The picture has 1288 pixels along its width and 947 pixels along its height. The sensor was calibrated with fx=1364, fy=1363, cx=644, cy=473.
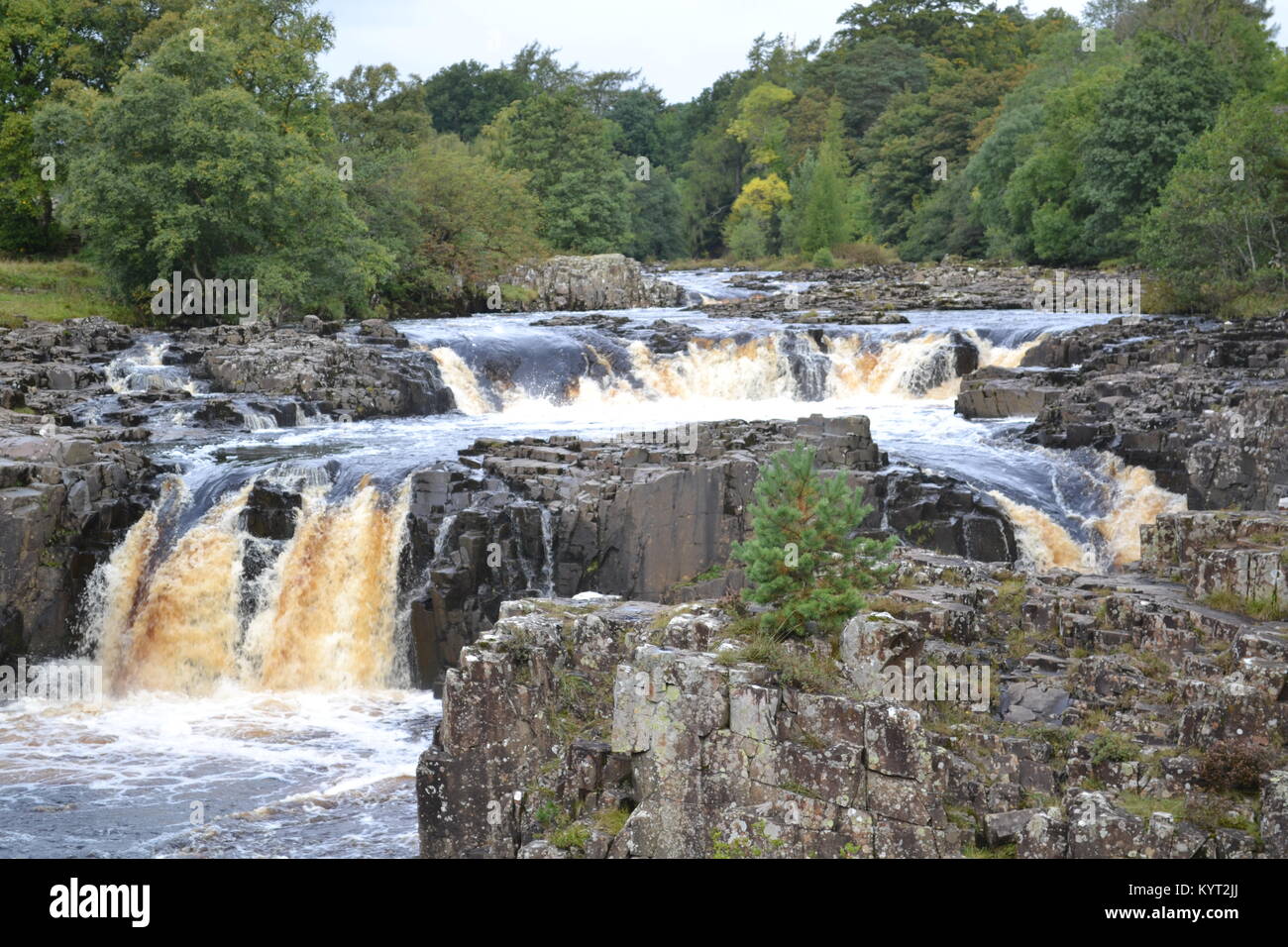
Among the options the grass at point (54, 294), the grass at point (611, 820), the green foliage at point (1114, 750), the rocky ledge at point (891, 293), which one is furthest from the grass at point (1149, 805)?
the grass at point (54, 294)

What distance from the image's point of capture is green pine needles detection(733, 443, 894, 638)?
1619 cm

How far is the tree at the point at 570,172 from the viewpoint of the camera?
77.2 m

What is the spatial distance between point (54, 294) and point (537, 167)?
33.4 meters

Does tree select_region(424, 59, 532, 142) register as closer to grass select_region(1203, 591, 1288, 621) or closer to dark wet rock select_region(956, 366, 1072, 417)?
dark wet rock select_region(956, 366, 1072, 417)

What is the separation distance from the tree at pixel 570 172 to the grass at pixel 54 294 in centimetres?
2900

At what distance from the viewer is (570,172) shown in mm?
77938

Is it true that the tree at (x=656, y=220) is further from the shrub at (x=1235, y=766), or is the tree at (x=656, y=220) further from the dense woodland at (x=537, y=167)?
the shrub at (x=1235, y=766)

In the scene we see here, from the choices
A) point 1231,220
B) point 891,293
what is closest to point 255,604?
point 891,293

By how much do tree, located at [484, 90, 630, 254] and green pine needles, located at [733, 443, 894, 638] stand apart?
61047 millimetres

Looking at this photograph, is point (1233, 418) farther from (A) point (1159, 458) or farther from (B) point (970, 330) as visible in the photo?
(B) point (970, 330)

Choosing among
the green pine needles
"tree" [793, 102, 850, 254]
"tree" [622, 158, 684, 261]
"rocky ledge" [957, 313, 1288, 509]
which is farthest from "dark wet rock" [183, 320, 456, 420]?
"tree" [622, 158, 684, 261]

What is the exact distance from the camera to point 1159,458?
31.2 m

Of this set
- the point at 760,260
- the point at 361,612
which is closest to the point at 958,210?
the point at 760,260
